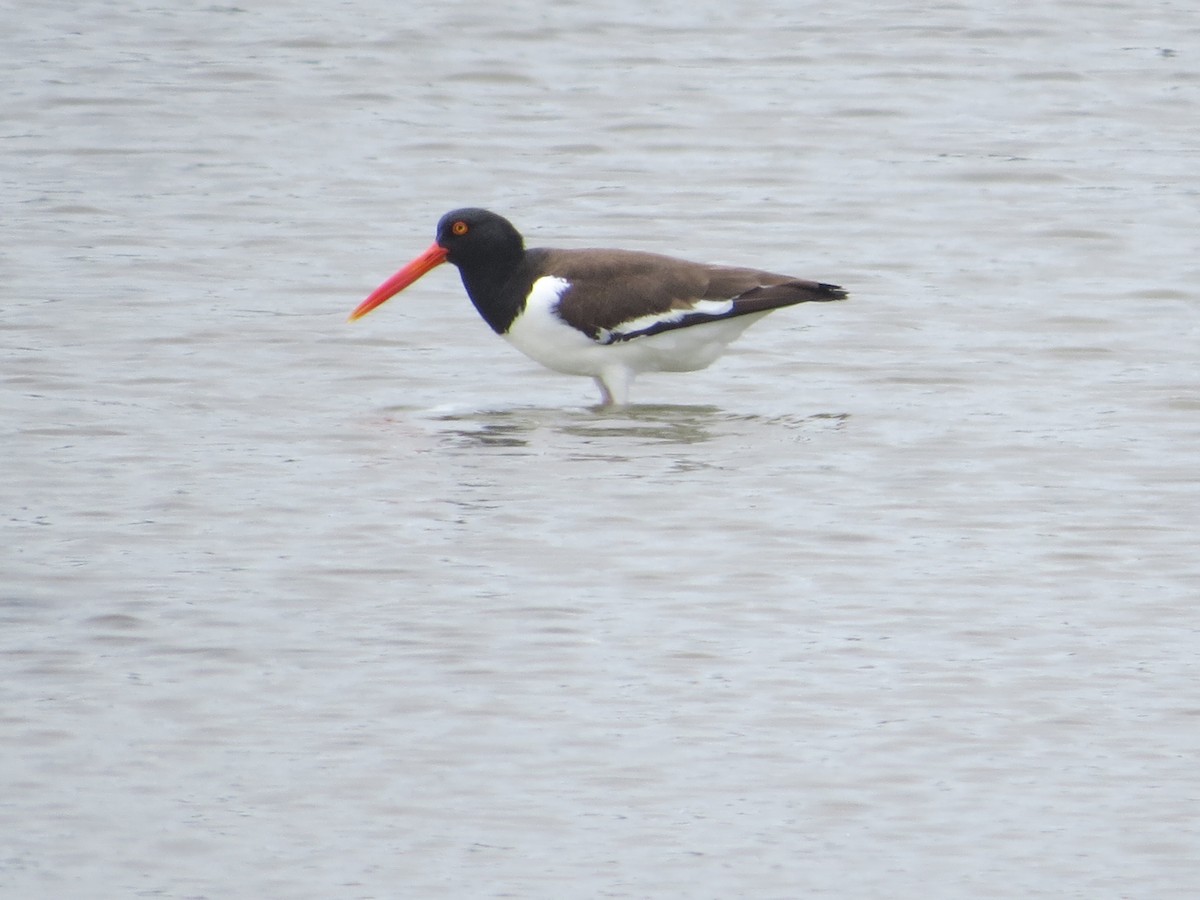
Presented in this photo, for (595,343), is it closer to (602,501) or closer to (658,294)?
(658,294)

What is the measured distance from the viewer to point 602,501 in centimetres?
816

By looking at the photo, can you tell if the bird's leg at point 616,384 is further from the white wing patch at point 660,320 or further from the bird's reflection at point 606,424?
the white wing patch at point 660,320

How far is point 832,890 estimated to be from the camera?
5.01 m

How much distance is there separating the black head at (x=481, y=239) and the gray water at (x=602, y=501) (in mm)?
595

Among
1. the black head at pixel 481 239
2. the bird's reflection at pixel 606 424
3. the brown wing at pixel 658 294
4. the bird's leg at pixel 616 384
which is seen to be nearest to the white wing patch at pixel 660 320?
the brown wing at pixel 658 294

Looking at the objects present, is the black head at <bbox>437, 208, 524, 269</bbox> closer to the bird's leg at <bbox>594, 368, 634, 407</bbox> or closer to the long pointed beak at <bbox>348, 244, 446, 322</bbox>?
the long pointed beak at <bbox>348, 244, 446, 322</bbox>

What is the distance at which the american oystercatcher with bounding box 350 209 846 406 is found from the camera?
957 centimetres

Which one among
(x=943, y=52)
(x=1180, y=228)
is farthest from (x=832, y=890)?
(x=943, y=52)

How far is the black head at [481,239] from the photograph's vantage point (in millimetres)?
9992

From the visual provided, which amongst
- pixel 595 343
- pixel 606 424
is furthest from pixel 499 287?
pixel 606 424

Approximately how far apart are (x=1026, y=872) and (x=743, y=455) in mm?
3891

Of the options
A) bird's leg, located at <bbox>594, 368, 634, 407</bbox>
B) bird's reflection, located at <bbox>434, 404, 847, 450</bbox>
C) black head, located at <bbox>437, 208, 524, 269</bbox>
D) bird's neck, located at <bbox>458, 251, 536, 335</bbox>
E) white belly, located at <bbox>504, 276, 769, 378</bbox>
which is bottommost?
bird's reflection, located at <bbox>434, 404, 847, 450</bbox>

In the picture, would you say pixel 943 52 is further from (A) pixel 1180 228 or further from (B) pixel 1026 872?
(B) pixel 1026 872

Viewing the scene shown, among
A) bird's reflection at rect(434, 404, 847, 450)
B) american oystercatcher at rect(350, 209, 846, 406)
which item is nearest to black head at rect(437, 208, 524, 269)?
american oystercatcher at rect(350, 209, 846, 406)
